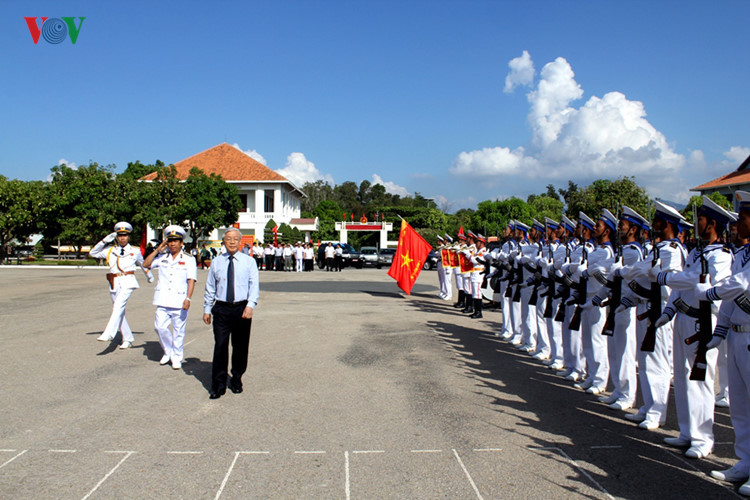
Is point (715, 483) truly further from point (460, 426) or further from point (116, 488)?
point (116, 488)

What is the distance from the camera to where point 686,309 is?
16.6 ft

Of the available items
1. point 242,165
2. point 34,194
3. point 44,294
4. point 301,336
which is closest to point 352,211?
point 242,165

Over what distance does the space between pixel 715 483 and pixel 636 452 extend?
742 millimetres

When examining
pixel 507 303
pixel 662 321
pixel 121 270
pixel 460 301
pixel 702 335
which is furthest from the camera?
pixel 460 301

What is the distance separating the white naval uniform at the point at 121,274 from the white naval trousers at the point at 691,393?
7.84 m

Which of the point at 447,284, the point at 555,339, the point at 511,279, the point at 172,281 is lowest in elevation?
the point at 555,339

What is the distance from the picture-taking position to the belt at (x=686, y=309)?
16.5ft

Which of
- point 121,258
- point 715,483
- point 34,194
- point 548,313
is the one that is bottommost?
point 715,483

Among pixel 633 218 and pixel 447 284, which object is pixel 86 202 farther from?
pixel 633 218

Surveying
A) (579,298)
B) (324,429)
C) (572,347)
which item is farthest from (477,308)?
(324,429)

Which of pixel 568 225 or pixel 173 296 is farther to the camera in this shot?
pixel 568 225

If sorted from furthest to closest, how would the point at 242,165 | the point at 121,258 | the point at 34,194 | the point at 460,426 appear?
the point at 242,165, the point at 34,194, the point at 121,258, the point at 460,426

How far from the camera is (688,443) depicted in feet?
17.6

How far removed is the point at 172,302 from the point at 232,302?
1.74 m
